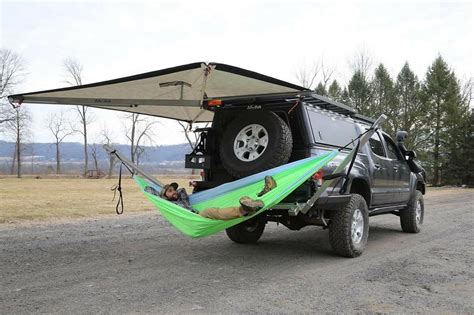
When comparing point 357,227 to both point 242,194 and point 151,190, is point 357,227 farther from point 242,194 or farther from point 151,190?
point 151,190

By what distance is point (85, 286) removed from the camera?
493 cm

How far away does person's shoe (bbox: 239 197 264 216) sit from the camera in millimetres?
5367

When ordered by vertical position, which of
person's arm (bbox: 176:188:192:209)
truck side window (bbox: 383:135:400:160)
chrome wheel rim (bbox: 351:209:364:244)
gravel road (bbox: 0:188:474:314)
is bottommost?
gravel road (bbox: 0:188:474:314)

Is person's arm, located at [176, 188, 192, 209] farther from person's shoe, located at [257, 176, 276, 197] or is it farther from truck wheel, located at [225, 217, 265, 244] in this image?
truck wheel, located at [225, 217, 265, 244]

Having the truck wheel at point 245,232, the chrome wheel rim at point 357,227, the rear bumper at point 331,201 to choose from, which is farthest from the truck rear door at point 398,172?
the truck wheel at point 245,232

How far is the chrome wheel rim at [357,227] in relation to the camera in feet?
22.0

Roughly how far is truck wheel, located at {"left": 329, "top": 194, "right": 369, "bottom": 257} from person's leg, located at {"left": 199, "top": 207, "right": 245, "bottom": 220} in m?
1.74

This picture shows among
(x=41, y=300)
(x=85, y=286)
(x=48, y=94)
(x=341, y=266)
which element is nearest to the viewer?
(x=41, y=300)

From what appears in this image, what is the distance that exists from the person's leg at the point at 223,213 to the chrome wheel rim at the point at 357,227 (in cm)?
208

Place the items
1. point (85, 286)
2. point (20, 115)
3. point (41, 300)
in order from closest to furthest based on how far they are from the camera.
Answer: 1. point (41, 300)
2. point (85, 286)
3. point (20, 115)

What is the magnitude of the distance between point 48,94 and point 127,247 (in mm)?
2760

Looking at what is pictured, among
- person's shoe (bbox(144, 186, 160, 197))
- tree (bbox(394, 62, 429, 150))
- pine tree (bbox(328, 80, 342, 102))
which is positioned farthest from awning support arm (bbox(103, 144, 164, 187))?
pine tree (bbox(328, 80, 342, 102))

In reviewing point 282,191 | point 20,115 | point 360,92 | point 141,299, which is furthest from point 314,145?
point 20,115

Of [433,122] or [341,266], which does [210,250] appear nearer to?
[341,266]
